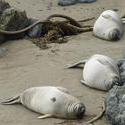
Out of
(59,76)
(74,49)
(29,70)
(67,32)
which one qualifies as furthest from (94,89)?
(67,32)

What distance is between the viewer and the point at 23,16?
1002cm

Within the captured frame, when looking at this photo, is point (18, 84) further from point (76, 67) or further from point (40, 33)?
point (40, 33)

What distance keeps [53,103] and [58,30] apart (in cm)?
404

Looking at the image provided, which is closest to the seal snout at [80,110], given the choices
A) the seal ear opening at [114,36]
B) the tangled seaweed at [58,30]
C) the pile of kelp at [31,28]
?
the tangled seaweed at [58,30]

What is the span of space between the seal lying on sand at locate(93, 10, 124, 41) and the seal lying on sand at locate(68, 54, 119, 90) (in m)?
2.18

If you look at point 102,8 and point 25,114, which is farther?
point 102,8

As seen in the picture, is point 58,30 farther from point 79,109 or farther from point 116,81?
point 79,109

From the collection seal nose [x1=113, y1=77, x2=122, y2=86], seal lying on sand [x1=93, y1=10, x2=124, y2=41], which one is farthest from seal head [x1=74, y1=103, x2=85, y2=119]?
seal lying on sand [x1=93, y1=10, x2=124, y2=41]

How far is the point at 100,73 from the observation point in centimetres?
687

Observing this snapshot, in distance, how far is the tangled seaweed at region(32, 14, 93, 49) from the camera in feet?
31.2

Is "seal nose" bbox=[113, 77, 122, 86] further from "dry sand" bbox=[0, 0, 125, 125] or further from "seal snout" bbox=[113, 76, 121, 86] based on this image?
"dry sand" bbox=[0, 0, 125, 125]

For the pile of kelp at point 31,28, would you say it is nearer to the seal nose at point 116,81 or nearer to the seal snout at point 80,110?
the seal nose at point 116,81

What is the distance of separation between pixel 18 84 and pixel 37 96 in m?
1.04

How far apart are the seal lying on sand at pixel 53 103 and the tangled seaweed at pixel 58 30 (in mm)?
3099
